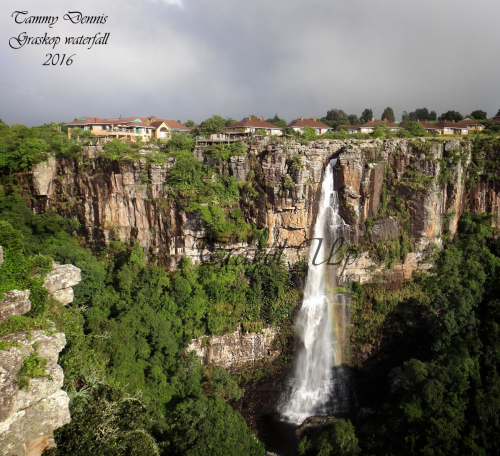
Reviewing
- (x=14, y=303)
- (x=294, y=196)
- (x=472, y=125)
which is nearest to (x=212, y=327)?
(x=294, y=196)

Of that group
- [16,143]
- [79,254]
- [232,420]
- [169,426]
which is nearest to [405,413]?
[232,420]

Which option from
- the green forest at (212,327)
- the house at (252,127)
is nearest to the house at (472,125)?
the green forest at (212,327)

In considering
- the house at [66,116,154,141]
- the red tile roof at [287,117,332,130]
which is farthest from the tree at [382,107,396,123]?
the house at [66,116,154,141]

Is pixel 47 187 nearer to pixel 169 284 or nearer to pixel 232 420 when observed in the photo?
pixel 169 284

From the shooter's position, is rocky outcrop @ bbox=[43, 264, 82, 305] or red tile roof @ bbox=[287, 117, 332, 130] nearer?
rocky outcrop @ bbox=[43, 264, 82, 305]

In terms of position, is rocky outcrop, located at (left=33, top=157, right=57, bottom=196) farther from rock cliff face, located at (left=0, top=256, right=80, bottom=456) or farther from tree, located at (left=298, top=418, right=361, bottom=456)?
tree, located at (left=298, top=418, right=361, bottom=456)
